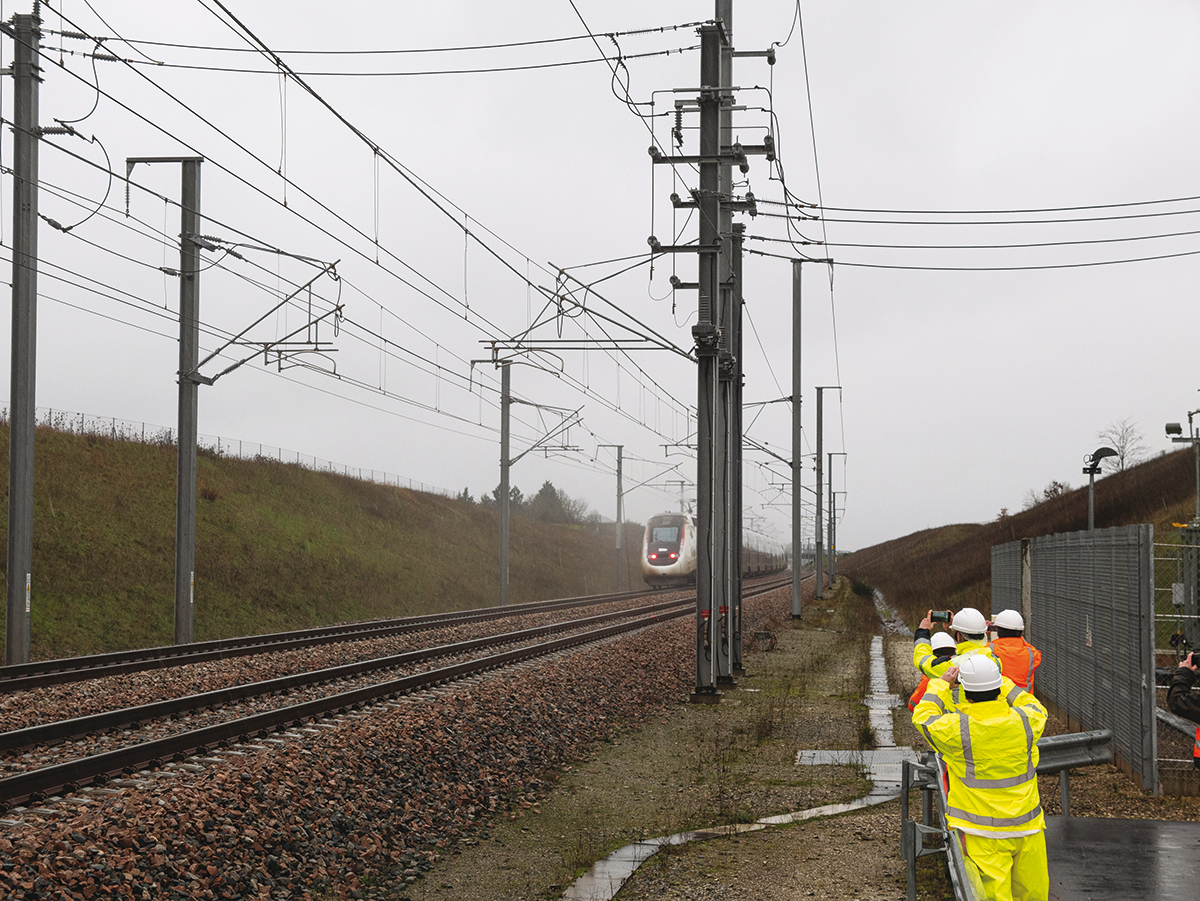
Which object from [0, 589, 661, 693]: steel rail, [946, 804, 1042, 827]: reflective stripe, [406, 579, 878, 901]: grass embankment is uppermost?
[946, 804, 1042, 827]: reflective stripe

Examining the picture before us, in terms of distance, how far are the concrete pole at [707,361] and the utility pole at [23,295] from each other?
10.4m

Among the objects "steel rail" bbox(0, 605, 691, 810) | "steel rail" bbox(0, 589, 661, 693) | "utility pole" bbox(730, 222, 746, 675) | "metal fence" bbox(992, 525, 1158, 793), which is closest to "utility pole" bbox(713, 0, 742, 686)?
"utility pole" bbox(730, 222, 746, 675)

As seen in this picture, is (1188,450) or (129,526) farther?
(1188,450)

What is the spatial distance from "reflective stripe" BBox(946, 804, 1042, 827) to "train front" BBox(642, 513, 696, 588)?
153ft

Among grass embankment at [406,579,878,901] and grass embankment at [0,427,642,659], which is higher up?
grass embankment at [0,427,642,659]

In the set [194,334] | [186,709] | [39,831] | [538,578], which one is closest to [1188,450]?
[538,578]

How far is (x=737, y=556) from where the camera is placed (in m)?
22.9

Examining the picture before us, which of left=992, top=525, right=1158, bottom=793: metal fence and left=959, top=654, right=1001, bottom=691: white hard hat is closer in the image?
left=959, top=654, right=1001, bottom=691: white hard hat

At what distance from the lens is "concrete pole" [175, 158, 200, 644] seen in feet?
75.4

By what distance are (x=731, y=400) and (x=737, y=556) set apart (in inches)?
136

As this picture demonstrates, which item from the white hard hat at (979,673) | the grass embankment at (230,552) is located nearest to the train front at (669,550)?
the grass embankment at (230,552)

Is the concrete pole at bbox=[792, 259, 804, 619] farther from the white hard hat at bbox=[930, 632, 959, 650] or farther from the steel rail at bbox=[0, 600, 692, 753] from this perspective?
the white hard hat at bbox=[930, 632, 959, 650]

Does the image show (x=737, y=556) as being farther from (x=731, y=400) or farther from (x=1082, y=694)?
(x=1082, y=694)

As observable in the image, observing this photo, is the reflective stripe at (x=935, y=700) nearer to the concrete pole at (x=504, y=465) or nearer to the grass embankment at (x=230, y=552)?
→ the grass embankment at (x=230, y=552)
